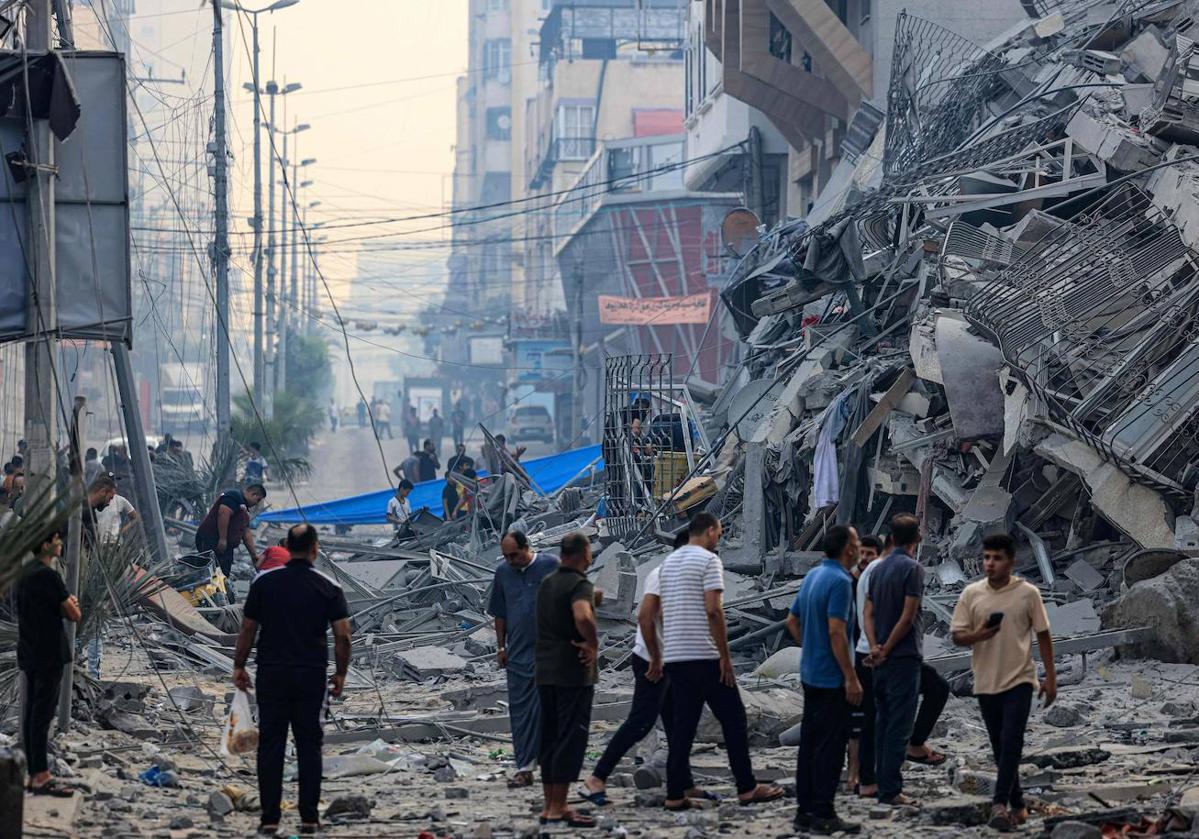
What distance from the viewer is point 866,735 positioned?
769 centimetres

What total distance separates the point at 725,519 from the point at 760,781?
9.03 metres

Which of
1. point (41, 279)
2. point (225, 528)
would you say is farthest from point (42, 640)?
point (225, 528)

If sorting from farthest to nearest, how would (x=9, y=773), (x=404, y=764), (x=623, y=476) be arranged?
(x=623, y=476) → (x=404, y=764) → (x=9, y=773)

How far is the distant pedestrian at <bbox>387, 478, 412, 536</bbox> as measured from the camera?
22.7 meters

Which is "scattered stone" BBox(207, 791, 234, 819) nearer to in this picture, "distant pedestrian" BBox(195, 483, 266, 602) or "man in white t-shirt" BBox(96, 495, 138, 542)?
"man in white t-shirt" BBox(96, 495, 138, 542)

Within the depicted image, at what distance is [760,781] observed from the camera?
8.27m

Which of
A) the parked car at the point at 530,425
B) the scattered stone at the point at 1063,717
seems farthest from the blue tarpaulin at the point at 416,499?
the parked car at the point at 530,425

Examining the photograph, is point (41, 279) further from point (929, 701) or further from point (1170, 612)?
point (1170, 612)

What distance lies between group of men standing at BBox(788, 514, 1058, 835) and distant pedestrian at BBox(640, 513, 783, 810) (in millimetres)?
365

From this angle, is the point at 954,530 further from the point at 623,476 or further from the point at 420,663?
the point at 623,476

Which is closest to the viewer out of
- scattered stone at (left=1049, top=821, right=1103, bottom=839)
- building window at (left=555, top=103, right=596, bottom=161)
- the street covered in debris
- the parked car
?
scattered stone at (left=1049, top=821, right=1103, bottom=839)

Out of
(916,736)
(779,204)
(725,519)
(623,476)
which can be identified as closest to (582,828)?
(916,736)

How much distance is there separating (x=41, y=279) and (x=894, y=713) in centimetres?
535

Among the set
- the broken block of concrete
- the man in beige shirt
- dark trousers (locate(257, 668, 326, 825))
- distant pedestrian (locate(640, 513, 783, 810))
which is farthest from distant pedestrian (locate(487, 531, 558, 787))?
the broken block of concrete
